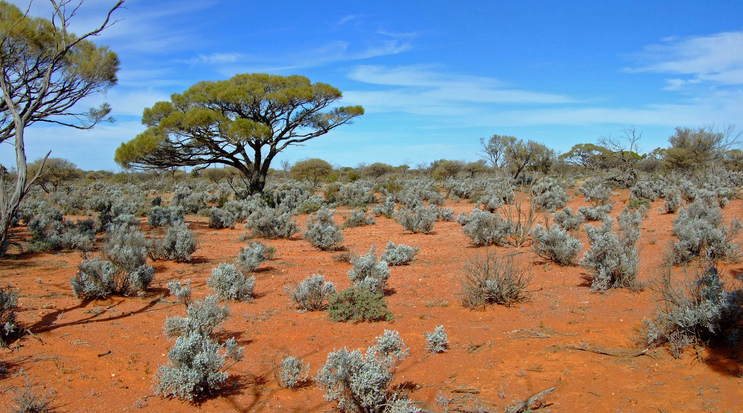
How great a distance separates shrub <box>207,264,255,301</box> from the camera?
7804mm

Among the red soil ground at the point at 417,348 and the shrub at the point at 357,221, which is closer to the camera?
the red soil ground at the point at 417,348

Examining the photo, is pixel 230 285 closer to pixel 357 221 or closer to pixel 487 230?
pixel 487 230

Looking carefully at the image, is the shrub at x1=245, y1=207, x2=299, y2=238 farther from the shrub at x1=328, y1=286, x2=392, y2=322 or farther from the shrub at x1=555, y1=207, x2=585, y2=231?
the shrub at x1=555, y1=207, x2=585, y2=231

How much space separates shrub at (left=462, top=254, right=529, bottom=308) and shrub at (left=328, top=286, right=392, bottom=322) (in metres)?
1.32

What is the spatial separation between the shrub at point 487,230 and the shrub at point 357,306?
5449mm

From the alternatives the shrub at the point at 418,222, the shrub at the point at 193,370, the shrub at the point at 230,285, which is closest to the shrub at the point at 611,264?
the shrub at the point at 230,285

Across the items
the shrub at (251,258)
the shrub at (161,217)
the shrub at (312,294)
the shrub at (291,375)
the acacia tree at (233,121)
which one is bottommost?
the shrub at (291,375)

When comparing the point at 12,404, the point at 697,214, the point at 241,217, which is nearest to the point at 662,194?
the point at 697,214

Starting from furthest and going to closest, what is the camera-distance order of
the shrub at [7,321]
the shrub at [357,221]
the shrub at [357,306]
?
the shrub at [357,221] < the shrub at [357,306] < the shrub at [7,321]

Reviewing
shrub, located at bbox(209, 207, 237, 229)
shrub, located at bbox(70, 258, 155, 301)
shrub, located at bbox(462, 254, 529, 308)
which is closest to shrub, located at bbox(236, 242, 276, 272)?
shrub, located at bbox(70, 258, 155, 301)

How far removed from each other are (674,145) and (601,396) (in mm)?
42157

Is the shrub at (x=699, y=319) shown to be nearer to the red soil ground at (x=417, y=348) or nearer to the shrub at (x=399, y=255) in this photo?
the red soil ground at (x=417, y=348)

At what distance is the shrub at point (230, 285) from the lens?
7.80 metres

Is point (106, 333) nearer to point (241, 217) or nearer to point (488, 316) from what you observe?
point (488, 316)
